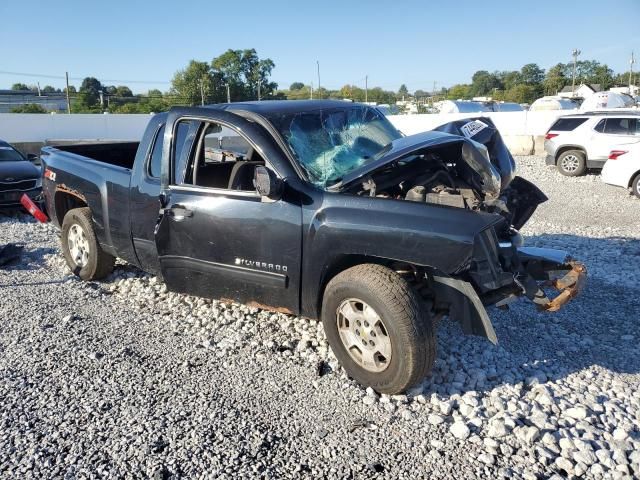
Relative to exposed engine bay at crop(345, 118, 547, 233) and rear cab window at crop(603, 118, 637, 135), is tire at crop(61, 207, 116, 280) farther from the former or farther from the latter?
rear cab window at crop(603, 118, 637, 135)

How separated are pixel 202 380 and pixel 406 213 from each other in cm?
186

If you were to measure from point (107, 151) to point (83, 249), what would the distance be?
1.50 metres

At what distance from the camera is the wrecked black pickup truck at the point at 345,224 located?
137 inches

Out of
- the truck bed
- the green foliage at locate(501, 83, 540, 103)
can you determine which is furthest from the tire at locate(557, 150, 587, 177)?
the green foliage at locate(501, 83, 540, 103)

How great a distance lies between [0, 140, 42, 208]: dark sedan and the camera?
31.0ft

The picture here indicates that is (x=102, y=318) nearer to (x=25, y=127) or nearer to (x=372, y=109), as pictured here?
(x=372, y=109)

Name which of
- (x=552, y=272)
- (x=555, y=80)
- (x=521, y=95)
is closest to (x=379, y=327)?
(x=552, y=272)

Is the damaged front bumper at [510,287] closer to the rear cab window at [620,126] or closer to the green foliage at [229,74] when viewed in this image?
the rear cab window at [620,126]

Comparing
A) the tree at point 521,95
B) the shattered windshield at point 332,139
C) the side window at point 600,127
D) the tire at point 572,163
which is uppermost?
the tree at point 521,95

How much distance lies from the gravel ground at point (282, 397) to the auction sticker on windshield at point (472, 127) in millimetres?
1642

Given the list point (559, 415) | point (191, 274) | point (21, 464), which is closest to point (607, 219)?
point (559, 415)

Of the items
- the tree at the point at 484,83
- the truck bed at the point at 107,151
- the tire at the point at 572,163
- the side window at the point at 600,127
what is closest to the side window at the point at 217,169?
the truck bed at the point at 107,151

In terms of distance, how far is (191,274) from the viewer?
14.8 feet

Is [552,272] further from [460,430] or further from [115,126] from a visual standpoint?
[115,126]
